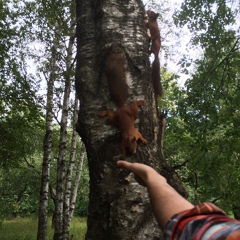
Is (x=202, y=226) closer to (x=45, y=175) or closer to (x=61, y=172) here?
(x=61, y=172)

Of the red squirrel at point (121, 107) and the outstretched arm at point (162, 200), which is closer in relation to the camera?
the outstretched arm at point (162, 200)

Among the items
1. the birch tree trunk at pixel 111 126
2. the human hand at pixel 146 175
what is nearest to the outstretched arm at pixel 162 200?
the human hand at pixel 146 175

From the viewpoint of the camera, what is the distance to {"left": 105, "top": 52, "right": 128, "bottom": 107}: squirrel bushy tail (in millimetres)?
2039

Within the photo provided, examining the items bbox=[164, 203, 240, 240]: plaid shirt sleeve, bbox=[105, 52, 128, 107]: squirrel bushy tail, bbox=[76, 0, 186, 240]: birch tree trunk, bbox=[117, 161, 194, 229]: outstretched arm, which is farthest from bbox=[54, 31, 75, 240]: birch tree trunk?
bbox=[164, 203, 240, 240]: plaid shirt sleeve

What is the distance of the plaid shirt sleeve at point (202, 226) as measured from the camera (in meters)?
0.71

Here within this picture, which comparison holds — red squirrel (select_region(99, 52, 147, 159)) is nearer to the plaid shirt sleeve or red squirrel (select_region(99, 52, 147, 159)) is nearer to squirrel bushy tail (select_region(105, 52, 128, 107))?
squirrel bushy tail (select_region(105, 52, 128, 107))

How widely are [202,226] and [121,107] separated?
4.22ft

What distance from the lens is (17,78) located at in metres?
8.94

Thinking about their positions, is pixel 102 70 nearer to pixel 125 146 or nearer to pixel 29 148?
pixel 125 146

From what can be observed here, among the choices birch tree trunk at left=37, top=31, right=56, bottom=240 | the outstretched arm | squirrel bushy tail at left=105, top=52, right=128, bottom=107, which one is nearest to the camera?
the outstretched arm

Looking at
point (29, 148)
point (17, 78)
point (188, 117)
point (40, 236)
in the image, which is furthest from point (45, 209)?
point (188, 117)

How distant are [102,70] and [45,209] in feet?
24.5

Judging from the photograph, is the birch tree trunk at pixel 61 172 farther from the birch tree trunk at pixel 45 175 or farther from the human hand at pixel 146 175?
the human hand at pixel 146 175

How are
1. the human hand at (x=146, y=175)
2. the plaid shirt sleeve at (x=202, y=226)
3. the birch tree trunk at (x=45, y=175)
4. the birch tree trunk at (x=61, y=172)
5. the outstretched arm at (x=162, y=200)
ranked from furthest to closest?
1. the birch tree trunk at (x=45, y=175)
2. the birch tree trunk at (x=61, y=172)
3. the human hand at (x=146, y=175)
4. the outstretched arm at (x=162, y=200)
5. the plaid shirt sleeve at (x=202, y=226)
